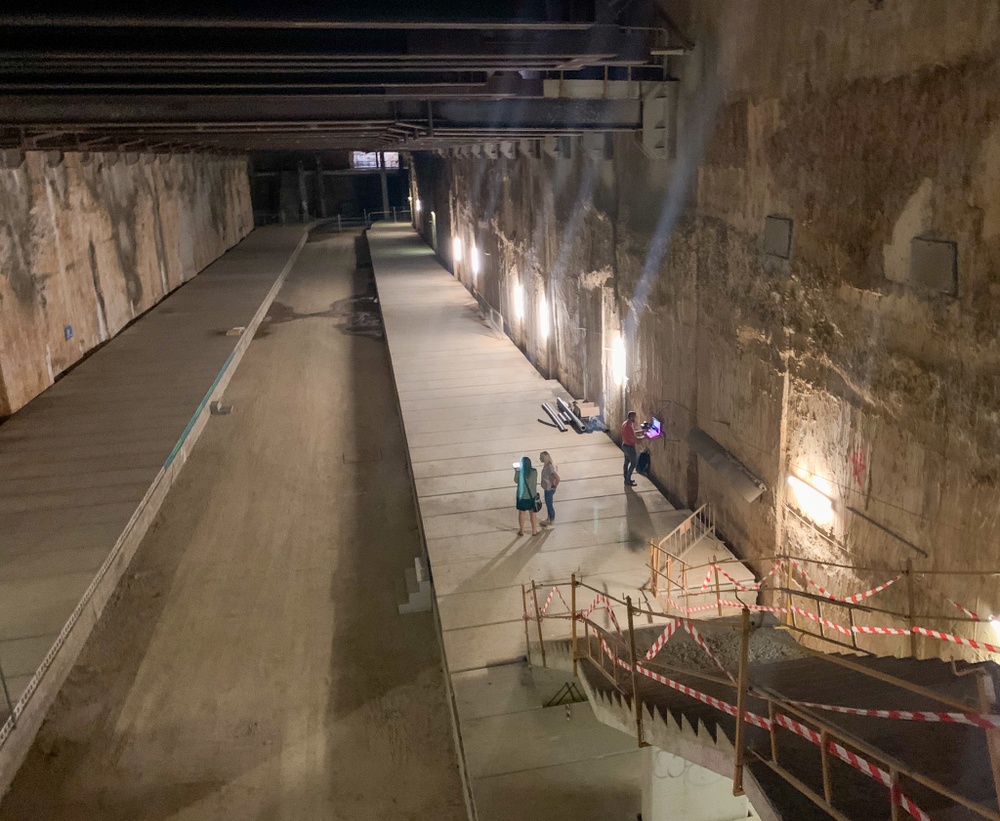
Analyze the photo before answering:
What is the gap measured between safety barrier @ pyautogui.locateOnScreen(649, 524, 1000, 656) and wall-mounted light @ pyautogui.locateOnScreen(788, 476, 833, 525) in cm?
42

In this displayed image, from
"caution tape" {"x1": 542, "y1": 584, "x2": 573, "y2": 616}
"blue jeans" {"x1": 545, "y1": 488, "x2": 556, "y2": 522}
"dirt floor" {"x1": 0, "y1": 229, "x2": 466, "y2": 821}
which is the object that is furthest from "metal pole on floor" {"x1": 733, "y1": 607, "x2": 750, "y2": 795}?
"blue jeans" {"x1": 545, "y1": 488, "x2": 556, "y2": 522}

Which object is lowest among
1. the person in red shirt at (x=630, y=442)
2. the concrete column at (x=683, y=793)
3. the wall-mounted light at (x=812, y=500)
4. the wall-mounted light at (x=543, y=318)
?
the concrete column at (x=683, y=793)

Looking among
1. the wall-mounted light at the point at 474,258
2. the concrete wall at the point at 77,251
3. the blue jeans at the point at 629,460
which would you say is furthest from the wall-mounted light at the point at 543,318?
the concrete wall at the point at 77,251

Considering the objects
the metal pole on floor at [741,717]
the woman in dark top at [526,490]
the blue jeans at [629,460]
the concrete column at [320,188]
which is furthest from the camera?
the concrete column at [320,188]

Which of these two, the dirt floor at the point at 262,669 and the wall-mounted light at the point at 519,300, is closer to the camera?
the dirt floor at the point at 262,669

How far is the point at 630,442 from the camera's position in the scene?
33.7 feet

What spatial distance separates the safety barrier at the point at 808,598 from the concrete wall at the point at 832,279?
135 millimetres

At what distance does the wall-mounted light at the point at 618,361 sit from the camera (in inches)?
453

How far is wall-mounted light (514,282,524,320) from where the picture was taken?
57.9ft

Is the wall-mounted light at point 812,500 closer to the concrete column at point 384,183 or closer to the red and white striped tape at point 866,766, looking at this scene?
the red and white striped tape at point 866,766

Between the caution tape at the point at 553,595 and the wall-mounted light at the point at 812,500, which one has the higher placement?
the wall-mounted light at the point at 812,500

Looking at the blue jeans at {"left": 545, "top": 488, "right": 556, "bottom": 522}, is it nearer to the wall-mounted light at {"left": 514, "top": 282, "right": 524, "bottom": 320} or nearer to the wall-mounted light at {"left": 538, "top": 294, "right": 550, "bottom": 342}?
the wall-mounted light at {"left": 538, "top": 294, "right": 550, "bottom": 342}

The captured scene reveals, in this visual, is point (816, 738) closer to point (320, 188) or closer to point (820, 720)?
point (820, 720)

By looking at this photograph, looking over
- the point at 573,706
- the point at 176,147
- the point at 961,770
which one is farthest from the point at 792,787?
the point at 176,147
